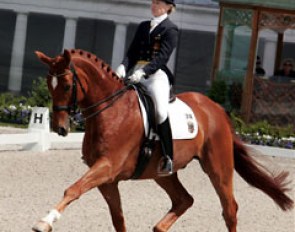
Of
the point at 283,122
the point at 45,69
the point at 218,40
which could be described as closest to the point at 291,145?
the point at 283,122

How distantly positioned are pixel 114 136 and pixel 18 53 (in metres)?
13.1

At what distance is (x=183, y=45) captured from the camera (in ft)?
64.4

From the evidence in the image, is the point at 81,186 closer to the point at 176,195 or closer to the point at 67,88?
the point at 67,88

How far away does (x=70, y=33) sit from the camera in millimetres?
19781

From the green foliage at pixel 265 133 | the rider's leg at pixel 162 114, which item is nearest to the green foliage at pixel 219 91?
the green foliage at pixel 265 133

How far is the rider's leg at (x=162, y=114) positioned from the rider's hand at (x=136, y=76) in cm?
20

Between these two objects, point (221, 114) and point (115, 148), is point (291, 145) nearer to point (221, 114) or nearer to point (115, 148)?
point (221, 114)

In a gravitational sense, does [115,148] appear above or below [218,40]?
below

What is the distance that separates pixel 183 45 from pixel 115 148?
41.0ft

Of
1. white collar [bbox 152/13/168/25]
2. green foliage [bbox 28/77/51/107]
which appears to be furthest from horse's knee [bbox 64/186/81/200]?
green foliage [bbox 28/77/51/107]

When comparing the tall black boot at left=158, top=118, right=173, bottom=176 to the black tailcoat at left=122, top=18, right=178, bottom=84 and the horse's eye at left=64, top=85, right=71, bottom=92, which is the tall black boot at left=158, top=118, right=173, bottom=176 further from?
the horse's eye at left=64, top=85, right=71, bottom=92

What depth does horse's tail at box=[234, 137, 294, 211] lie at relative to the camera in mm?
9016

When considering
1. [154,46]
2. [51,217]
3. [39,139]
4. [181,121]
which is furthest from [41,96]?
[51,217]

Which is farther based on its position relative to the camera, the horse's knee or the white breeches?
the white breeches
